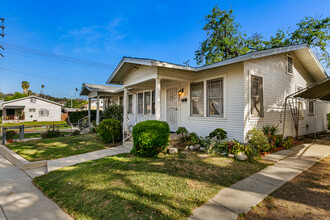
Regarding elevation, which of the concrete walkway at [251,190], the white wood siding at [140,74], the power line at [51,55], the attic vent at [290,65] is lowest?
the concrete walkway at [251,190]

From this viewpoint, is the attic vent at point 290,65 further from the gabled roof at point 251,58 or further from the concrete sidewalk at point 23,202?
the concrete sidewalk at point 23,202

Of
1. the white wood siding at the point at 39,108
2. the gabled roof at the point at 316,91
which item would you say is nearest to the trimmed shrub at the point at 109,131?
the gabled roof at the point at 316,91

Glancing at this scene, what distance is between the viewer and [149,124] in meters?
5.18

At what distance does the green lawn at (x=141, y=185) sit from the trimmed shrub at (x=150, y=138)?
348mm

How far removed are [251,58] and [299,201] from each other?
429cm

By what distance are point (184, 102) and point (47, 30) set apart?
2585 centimetres

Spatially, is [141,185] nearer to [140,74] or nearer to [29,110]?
[140,74]

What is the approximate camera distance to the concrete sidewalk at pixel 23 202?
2510 millimetres

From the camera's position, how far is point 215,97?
6621 millimetres

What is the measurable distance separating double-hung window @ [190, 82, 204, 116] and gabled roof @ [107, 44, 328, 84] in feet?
3.29

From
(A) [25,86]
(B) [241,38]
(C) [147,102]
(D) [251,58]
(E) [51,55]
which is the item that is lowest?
(C) [147,102]

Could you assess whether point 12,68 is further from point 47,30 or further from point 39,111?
point 47,30

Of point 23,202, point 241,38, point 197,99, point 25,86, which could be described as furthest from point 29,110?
point 241,38

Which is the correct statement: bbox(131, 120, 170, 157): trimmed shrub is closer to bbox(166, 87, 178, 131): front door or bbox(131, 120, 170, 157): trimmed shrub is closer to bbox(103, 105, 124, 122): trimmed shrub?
bbox(166, 87, 178, 131): front door
